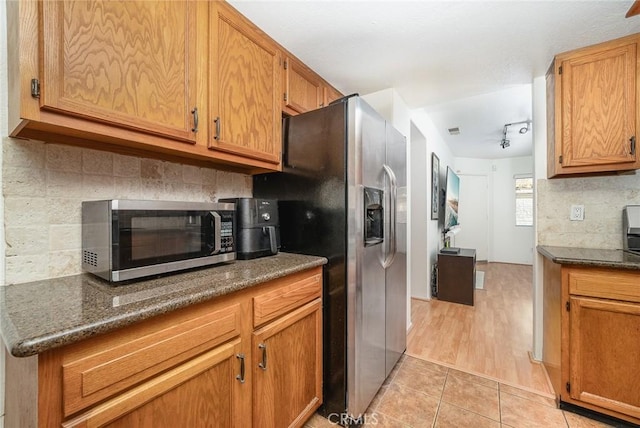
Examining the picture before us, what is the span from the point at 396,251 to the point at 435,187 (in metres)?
2.39

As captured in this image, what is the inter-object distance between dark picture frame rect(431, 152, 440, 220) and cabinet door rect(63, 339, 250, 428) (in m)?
3.44

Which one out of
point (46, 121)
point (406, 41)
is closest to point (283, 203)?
point (46, 121)

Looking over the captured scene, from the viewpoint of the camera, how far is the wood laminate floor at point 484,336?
2031 millimetres

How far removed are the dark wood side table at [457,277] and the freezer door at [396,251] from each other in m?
1.66

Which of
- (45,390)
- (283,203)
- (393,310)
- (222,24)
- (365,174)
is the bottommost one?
(393,310)

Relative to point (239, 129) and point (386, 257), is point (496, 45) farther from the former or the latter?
point (239, 129)

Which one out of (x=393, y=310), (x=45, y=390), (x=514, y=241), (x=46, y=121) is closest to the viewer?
(x=45, y=390)

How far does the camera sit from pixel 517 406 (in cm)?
167

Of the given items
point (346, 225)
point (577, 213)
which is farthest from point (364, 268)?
point (577, 213)

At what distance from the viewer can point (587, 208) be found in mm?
2027

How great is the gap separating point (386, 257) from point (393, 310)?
47 cm

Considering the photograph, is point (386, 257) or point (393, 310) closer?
point (386, 257)

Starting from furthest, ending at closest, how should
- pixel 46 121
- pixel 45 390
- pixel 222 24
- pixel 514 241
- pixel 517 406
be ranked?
1. pixel 514 241
2. pixel 517 406
3. pixel 222 24
4. pixel 46 121
5. pixel 45 390

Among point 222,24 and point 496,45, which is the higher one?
point 496,45
